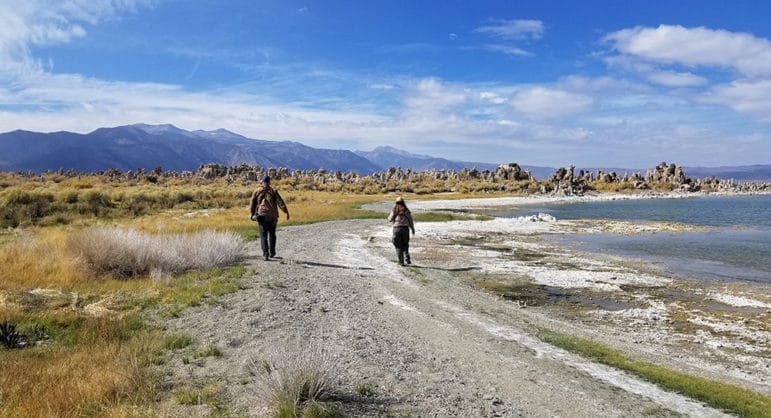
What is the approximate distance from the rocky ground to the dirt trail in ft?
0.11

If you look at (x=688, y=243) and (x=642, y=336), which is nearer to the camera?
(x=642, y=336)

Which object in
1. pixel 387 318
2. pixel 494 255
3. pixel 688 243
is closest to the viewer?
pixel 387 318

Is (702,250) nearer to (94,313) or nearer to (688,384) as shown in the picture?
(688,384)

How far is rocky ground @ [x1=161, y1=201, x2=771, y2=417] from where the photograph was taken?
7.02m

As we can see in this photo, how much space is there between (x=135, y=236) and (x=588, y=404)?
564 inches

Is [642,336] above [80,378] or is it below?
below

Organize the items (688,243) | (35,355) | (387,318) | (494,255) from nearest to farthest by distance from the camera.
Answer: (35,355), (387,318), (494,255), (688,243)

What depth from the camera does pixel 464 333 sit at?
411 inches

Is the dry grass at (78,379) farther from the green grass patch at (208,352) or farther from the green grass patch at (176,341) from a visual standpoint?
the green grass patch at (208,352)

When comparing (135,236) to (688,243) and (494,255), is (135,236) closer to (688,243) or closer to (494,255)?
(494,255)

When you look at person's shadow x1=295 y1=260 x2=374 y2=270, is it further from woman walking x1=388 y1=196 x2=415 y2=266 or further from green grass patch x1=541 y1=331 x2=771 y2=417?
green grass patch x1=541 y1=331 x2=771 y2=417

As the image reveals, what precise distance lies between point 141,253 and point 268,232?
4.37m

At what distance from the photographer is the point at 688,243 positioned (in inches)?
1250

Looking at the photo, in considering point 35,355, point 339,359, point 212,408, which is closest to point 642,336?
point 339,359
